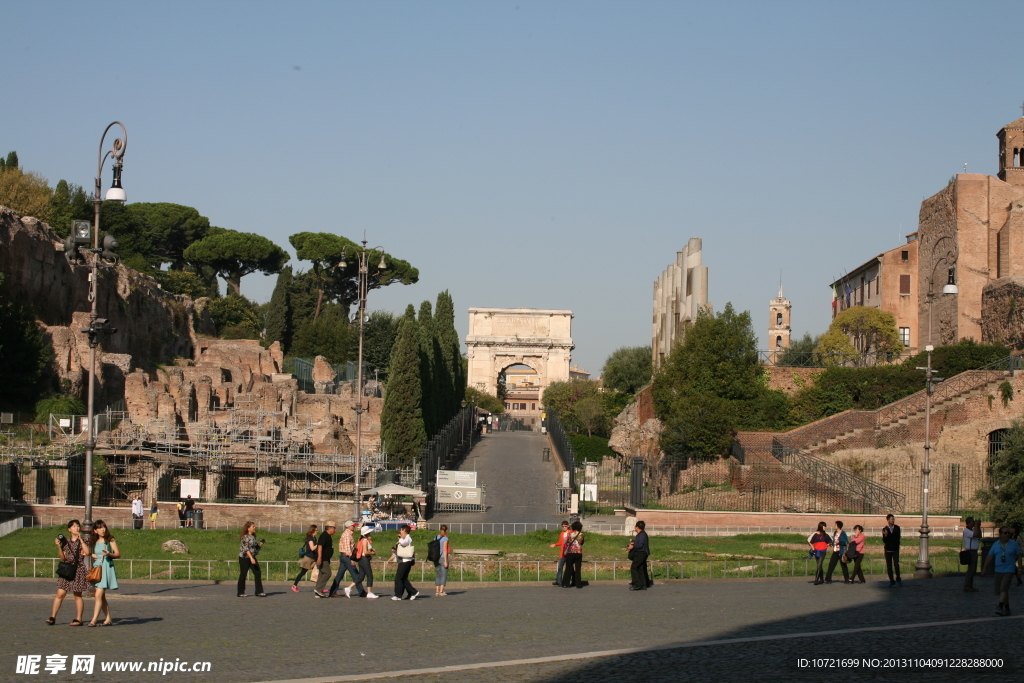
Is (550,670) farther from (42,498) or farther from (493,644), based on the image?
(42,498)

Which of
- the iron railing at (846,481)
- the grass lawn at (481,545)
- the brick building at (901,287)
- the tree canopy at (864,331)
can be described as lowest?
the grass lawn at (481,545)

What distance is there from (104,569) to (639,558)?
24.2ft

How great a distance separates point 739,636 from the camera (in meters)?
11.9

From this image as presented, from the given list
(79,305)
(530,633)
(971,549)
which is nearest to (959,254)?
(971,549)

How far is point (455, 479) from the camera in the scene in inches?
1298

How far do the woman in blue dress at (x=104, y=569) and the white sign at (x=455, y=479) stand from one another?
1955cm

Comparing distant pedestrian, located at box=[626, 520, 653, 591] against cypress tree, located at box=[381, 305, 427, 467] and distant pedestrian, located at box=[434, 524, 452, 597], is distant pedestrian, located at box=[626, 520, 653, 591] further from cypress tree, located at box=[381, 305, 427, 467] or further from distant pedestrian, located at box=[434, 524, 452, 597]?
cypress tree, located at box=[381, 305, 427, 467]

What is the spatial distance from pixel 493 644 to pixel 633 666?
1.74 metres

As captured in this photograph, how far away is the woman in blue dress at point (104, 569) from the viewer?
12.1m

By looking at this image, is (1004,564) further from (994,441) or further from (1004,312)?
(1004,312)

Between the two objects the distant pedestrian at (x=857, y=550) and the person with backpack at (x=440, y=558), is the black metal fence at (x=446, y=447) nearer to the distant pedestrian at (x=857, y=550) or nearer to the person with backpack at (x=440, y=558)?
the person with backpack at (x=440, y=558)

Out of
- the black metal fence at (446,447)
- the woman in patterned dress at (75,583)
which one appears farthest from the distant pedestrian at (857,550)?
the black metal fence at (446,447)

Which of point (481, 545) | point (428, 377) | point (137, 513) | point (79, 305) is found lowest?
point (481, 545)

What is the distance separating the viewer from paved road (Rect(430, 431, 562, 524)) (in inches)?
1243
